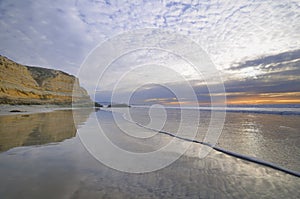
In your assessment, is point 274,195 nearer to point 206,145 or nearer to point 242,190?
point 242,190

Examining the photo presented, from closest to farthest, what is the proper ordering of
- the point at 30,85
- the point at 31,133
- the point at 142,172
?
the point at 142,172, the point at 31,133, the point at 30,85

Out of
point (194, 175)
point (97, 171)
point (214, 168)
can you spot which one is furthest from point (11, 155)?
point (214, 168)

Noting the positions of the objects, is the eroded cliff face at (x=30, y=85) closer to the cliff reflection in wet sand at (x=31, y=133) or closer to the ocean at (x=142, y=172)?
the cliff reflection in wet sand at (x=31, y=133)

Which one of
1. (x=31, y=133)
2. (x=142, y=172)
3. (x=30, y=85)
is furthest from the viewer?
(x=30, y=85)

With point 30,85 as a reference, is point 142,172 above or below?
below

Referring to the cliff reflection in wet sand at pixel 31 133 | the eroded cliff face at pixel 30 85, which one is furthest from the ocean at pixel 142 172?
the eroded cliff face at pixel 30 85

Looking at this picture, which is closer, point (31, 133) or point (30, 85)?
point (31, 133)

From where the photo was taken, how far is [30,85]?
132 feet

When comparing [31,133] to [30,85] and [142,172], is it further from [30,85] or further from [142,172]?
[30,85]

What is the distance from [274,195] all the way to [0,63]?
43.3 metres

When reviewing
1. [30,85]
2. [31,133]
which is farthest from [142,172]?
[30,85]

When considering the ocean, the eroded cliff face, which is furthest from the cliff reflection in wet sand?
the eroded cliff face

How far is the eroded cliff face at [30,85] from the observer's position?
104 ft

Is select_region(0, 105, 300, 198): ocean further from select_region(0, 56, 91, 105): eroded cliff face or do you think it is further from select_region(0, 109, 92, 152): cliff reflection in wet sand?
select_region(0, 56, 91, 105): eroded cliff face
